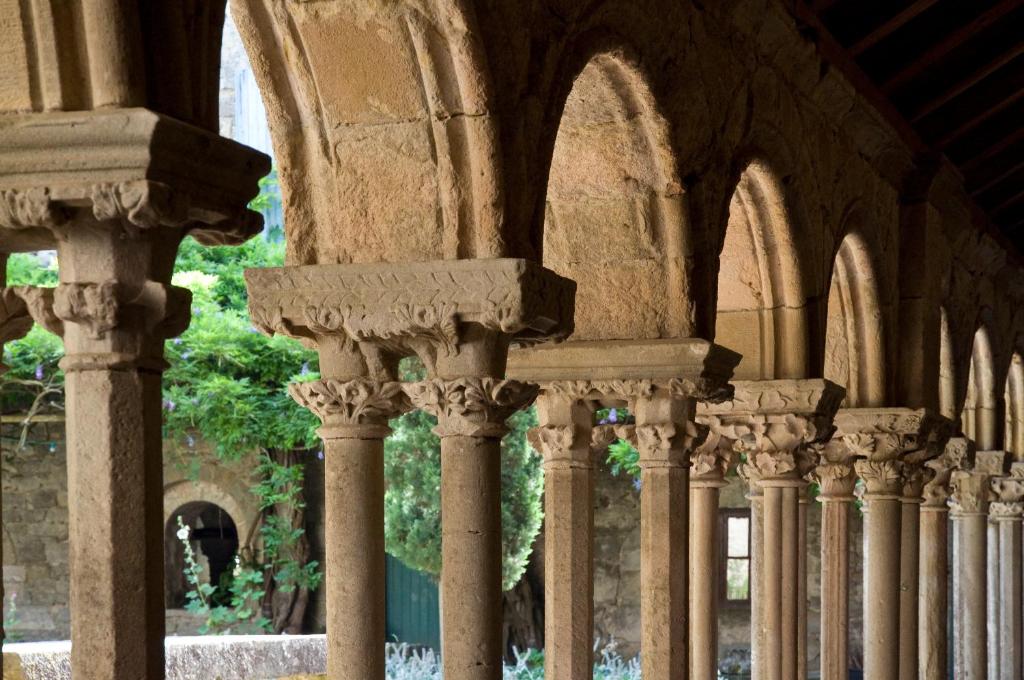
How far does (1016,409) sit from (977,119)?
5.04 m

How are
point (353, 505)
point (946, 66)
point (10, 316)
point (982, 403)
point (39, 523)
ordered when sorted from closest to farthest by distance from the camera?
point (10, 316) < point (353, 505) < point (946, 66) < point (982, 403) < point (39, 523)

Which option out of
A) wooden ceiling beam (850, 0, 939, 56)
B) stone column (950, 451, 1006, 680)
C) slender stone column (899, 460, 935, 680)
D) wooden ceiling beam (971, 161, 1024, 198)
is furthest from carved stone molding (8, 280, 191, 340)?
stone column (950, 451, 1006, 680)

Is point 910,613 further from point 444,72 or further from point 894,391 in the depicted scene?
point 444,72

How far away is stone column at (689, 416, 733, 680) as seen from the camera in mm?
6723

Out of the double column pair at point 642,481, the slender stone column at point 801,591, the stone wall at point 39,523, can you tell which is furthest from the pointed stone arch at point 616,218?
the stone wall at point 39,523

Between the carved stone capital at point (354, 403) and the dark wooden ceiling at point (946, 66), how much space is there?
2.77 m

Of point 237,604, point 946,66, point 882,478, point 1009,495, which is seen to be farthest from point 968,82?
point 237,604

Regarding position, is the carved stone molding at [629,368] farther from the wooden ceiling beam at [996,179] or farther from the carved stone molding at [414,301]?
the wooden ceiling beam at [996,179]

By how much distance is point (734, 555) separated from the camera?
13430mm

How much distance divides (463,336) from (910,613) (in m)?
5.41

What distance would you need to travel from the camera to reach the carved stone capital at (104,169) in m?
2.32

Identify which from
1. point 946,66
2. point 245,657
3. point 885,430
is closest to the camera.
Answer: point 946,66

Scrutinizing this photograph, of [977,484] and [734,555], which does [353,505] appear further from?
[734,555]

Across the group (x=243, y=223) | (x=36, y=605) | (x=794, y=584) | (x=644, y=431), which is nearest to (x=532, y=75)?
(x=243, y=223)
